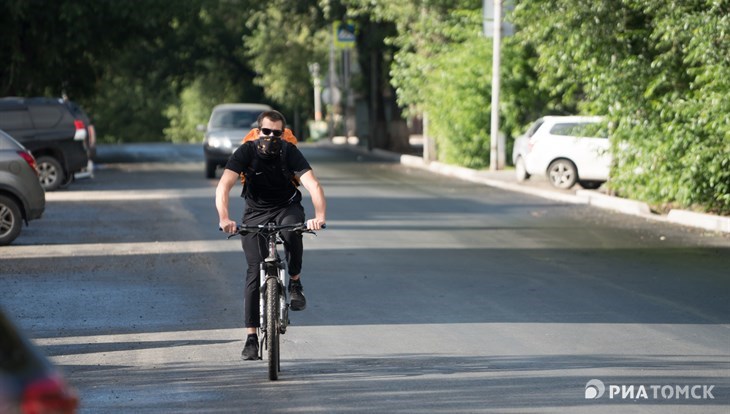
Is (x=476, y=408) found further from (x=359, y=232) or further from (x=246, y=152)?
(x=359, y=232)

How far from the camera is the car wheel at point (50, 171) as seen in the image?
29.8 meters

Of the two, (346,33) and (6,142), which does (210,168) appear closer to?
(6,142)

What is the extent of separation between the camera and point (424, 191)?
29.3 metres

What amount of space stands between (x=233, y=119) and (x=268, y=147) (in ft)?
86.1

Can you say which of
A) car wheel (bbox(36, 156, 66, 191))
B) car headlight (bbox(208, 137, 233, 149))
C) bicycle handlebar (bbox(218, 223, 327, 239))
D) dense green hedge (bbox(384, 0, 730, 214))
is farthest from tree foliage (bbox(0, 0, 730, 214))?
bicycle handlebar (bbox(218, 223, 327, 239))

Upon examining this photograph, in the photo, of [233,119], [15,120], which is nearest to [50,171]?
[15,120]

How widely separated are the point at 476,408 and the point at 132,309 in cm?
511

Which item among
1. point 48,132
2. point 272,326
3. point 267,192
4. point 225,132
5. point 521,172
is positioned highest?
point 267,192

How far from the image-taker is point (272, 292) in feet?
29.1

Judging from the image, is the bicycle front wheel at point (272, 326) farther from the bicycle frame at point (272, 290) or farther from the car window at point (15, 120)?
the car window at point (15, 120)

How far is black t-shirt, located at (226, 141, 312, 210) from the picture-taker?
922 cm

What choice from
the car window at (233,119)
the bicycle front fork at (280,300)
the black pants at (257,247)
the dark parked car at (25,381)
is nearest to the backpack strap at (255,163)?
the black pants at (257,247)

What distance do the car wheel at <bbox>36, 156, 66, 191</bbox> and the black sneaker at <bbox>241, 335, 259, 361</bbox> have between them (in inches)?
832

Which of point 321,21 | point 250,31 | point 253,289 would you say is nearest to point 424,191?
point 253,289
